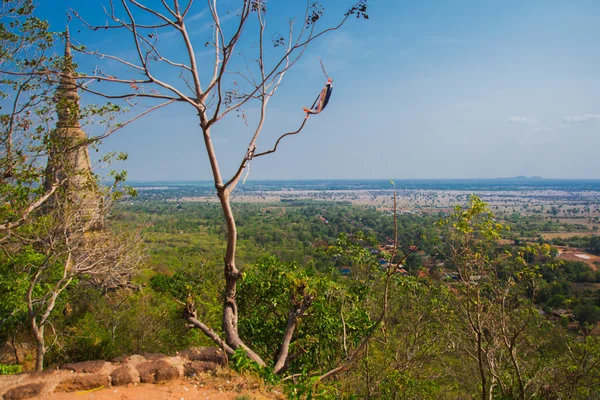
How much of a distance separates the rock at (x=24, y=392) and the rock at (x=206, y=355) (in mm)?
1737

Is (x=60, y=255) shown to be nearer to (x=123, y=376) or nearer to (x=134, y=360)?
(x=134, y=360)

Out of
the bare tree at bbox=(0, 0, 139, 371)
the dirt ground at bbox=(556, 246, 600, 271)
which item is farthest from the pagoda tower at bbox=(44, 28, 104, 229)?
the dirt ground at bbox=(556, 246, 600, 271)

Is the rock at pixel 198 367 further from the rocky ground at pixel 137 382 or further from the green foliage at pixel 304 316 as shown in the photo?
the green foliage at pixel 304 316

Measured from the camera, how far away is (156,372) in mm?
5070

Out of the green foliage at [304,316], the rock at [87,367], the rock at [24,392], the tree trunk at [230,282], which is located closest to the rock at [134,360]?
the rock at [87,367]

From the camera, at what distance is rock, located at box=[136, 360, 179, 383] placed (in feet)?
16.4

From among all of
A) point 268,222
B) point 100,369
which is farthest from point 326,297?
point 268,222

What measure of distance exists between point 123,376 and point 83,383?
45 cm

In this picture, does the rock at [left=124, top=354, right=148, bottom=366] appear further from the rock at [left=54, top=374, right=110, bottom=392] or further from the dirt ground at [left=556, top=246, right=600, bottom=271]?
the dirt ground at [left=556, top=246, right=600, bottom=271]

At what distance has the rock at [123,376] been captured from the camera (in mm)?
4875

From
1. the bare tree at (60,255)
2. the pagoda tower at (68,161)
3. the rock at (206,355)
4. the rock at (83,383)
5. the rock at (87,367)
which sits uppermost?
the pagoda tower at (68,161)

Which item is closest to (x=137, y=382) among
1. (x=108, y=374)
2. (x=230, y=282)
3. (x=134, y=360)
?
(x=108, y=374)

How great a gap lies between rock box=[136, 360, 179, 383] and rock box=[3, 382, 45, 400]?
1101 millimetres

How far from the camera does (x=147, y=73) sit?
4.78 meters
